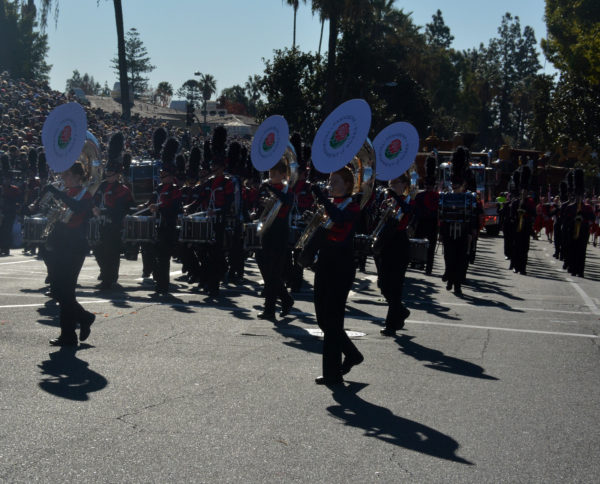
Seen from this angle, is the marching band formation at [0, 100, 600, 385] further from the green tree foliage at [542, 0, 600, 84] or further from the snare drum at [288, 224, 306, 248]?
the green tree foliage at [542, 0, 600, 84]

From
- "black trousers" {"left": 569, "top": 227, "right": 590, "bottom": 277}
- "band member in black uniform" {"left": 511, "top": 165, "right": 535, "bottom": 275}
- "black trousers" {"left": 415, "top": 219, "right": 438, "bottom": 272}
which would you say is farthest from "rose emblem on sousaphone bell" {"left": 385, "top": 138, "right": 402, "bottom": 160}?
"black trousers" {"left": 569, "top": 227, "right": 590, "bottom": 277}

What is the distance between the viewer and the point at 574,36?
4641cm

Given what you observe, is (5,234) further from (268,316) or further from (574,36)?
(574,36)

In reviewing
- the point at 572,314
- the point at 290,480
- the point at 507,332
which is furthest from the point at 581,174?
the point at 290,480

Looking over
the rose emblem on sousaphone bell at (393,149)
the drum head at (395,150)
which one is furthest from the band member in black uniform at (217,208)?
the rose emblem on sousaphone bell at (393,149)

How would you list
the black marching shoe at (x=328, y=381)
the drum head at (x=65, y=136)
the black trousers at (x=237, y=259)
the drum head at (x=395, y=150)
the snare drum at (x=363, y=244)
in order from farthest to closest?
the black trousers at (x=237, y=259)
the snare drum at (x=363, y=244)
the drum head at (x=395, y=150)
the drum head at (x=65, y=136)
the black marching shoe at (x=328, y=381)

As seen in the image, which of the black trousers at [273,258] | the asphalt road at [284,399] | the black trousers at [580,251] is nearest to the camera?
the asphalt road at [284,399]

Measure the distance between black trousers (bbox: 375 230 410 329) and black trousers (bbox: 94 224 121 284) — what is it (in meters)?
4.60

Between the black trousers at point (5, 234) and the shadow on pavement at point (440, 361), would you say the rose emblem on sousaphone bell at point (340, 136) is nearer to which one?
the shadow on pavement at point (440, 361)

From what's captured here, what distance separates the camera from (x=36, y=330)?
979cm

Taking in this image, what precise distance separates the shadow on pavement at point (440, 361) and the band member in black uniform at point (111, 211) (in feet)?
17.3

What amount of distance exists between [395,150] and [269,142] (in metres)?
1.54

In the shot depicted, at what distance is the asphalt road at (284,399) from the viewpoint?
5480 mm

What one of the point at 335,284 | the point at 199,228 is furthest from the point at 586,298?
the point at 335,284
